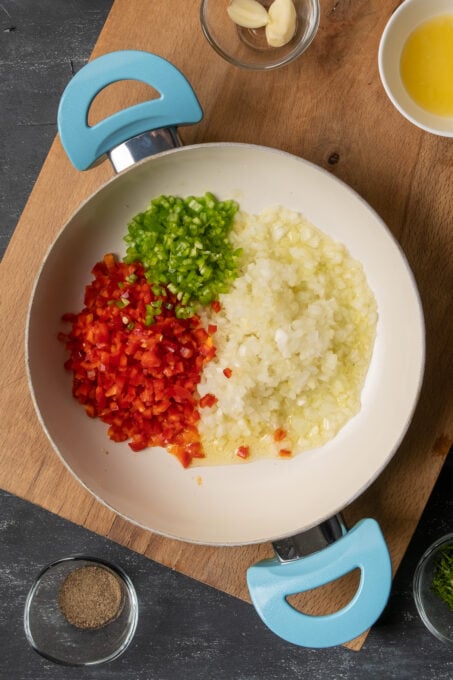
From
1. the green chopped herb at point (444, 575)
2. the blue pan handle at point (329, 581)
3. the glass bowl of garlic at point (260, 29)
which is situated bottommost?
the green chopped herb at point (444, 575)

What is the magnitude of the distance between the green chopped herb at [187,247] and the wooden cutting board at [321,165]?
0.16 metres

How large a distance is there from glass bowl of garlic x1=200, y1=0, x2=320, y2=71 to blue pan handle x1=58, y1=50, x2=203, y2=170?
0.65 feet

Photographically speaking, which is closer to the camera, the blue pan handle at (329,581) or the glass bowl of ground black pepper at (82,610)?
the blue pan handle at (329,581)

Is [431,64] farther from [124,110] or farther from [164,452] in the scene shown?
[164,452]

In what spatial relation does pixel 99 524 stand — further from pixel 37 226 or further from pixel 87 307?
pixel 37 226

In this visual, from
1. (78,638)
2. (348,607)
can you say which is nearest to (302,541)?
(348,607)

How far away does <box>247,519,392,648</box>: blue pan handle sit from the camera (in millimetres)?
1403

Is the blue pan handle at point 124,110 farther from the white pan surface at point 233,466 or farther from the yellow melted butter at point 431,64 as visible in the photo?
the yellow melted butter at point 431,64

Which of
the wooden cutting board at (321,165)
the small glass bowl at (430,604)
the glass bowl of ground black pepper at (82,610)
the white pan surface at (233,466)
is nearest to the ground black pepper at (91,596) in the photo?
the glass bowl of ground black pepper at (82,610)

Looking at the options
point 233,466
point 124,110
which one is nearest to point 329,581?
point 233,466

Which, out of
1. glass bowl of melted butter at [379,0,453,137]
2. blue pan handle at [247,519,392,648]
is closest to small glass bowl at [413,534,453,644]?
blue pan handle at [247,519,392,648]

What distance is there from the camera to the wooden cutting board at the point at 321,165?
157 centimetres

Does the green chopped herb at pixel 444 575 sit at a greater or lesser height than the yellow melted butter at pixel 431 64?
lesser

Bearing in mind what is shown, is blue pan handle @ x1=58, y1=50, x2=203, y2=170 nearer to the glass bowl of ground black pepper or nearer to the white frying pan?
the white frying pan
